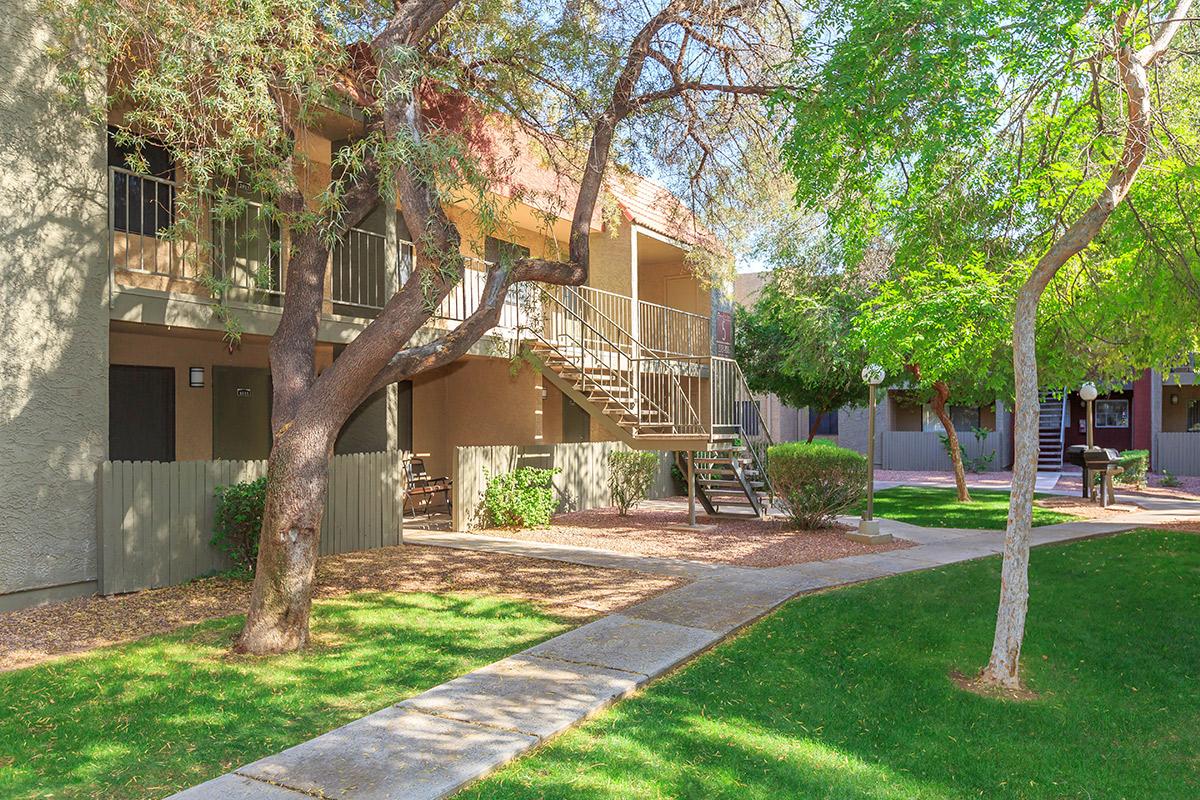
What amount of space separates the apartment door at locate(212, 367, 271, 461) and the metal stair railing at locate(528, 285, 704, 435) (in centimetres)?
444

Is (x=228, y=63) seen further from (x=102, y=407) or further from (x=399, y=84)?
(x=102, y=407)

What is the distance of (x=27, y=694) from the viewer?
18.3ft

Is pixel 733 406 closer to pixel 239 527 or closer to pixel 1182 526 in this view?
pixel 1182 526

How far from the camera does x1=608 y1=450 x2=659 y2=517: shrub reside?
15.0 meters

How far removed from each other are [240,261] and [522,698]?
7928mm

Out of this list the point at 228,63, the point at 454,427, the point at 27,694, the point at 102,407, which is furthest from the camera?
the point at 454,427

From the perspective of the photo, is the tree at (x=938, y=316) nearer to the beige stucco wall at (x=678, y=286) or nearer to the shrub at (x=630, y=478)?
the shrub at (x=630, y=478)

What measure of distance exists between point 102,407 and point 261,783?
5.51 meters

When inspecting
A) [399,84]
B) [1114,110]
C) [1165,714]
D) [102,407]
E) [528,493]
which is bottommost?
[1165,714]

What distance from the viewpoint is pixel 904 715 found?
18.5 feet

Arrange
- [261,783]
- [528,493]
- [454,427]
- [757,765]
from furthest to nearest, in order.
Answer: [454,427]
[528,493]
[757,765]
[261,783]

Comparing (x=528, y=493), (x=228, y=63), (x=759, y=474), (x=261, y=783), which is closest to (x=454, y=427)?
(x=528, y=493)

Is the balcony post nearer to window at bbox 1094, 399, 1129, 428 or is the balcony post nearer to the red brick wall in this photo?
the red brick wall

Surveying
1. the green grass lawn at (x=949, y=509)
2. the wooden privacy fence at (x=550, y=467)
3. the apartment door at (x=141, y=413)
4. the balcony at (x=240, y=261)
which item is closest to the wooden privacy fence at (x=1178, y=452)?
the green grass lawn at (x=949, y=509)
